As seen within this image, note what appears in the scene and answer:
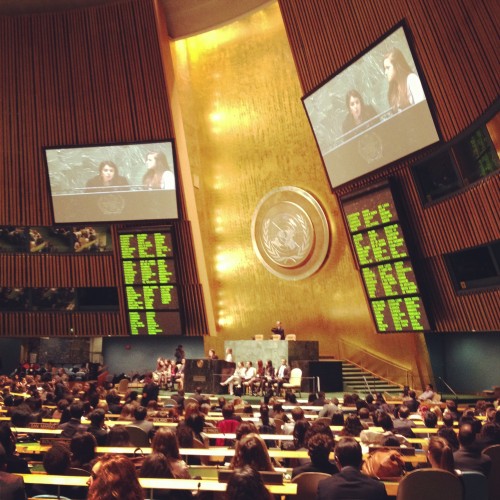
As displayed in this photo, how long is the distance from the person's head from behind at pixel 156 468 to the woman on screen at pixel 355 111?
10.9 metres

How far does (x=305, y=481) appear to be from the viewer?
13.1 ft

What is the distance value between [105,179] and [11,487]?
15625 millimetres

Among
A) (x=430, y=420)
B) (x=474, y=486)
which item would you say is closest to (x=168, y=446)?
(x=474, y=486)

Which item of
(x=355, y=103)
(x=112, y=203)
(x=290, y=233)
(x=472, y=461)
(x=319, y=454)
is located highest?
(x=112, y=203)

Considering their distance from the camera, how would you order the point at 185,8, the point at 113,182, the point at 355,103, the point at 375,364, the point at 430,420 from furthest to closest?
the point at 185,8, the point at 113,182, the point at 375,364, the point at 355,103, the point at 430,420

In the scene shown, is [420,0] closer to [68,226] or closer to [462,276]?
[462,276]

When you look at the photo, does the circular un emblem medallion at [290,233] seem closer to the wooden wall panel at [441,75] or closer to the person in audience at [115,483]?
the wooden wall panel at [441,75]

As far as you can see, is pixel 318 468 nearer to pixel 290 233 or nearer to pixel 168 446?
pixel 168 446

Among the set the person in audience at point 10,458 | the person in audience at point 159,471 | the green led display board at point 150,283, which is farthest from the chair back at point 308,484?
the green led display board at point 150,283

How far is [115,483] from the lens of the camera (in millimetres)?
2734

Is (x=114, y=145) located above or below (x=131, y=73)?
below

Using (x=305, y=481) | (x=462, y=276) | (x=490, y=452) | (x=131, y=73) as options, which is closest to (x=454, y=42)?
(x=462, y=276)

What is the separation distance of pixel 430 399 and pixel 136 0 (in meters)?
14.6

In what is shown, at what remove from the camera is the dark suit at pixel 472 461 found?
15.5ft
